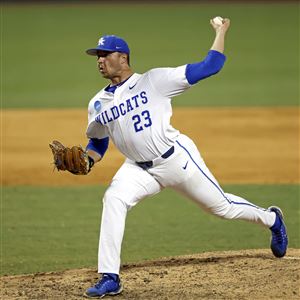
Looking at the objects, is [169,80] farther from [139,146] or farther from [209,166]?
[209,166]

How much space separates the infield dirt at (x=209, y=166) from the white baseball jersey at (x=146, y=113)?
3.51 ft

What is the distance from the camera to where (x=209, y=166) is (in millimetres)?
11469

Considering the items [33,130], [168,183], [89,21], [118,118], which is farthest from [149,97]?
[89,21]

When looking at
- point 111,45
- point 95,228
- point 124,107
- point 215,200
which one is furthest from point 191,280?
point 95,228

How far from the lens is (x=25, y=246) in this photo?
8336 mm

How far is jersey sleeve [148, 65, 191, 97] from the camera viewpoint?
6391mm

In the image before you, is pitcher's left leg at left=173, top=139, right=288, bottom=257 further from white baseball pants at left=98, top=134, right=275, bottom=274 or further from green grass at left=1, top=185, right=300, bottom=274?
green grass at left=1, top=185, right=300, bottom=274

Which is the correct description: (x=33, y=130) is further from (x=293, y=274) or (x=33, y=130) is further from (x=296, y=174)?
(x=293, y=274)

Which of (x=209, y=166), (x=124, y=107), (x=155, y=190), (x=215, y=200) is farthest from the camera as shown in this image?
(x=209, y=166)

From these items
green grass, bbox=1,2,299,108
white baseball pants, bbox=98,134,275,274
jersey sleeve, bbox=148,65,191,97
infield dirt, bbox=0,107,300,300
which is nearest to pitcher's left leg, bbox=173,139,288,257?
white baseball pants, bbox=98,134,275,274

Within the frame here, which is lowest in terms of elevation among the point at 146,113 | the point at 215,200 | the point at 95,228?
the point at 95,228

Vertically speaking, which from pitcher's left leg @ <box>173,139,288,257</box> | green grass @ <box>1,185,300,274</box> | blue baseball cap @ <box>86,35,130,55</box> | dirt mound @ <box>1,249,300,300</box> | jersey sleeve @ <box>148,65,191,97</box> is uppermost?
blue baseball cap @ <box>86,35,130,55</box>

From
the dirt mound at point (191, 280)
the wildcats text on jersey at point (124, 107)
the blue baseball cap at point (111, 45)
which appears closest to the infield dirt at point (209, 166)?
the dirt mound at point (191, 280)

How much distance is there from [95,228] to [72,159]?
7.96ft
